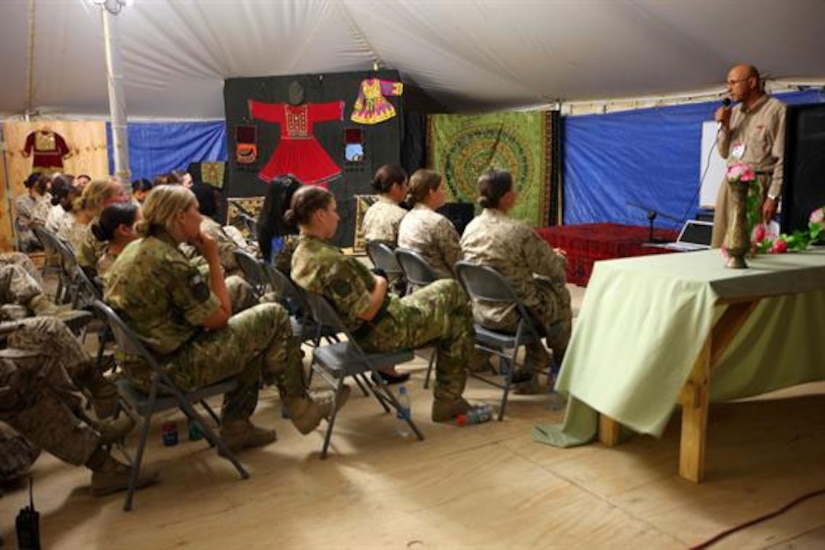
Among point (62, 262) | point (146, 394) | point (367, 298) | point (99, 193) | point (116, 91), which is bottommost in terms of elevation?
point (146, 394)

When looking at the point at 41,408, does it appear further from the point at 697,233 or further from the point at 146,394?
the point at 697,233

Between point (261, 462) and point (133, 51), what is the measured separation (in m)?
6.33

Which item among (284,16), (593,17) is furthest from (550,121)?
(284,16)

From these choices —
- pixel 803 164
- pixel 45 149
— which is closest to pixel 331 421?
pixel 803 164

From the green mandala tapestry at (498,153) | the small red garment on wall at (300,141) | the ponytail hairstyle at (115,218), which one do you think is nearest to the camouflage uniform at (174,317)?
the ponytail hairstyle at (115,218)

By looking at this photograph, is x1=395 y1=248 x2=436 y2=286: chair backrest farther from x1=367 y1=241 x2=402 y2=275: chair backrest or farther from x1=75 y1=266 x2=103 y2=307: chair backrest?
x1=75 y1=266 x2=103 y2=307: chair backrest

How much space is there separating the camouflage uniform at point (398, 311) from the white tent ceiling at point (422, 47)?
3.12m

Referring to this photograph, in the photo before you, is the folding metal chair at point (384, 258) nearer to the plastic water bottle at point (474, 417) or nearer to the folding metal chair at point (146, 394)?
the plastic water bottle at point (474, 417)

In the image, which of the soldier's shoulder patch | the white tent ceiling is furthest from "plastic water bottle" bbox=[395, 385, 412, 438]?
the white tent ceiling

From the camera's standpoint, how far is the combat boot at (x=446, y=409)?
3.02 metres

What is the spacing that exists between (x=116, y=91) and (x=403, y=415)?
395cm

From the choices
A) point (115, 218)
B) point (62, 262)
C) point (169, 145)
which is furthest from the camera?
point (169, 145)

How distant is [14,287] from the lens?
10.6 feet

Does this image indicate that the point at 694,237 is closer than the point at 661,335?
No
